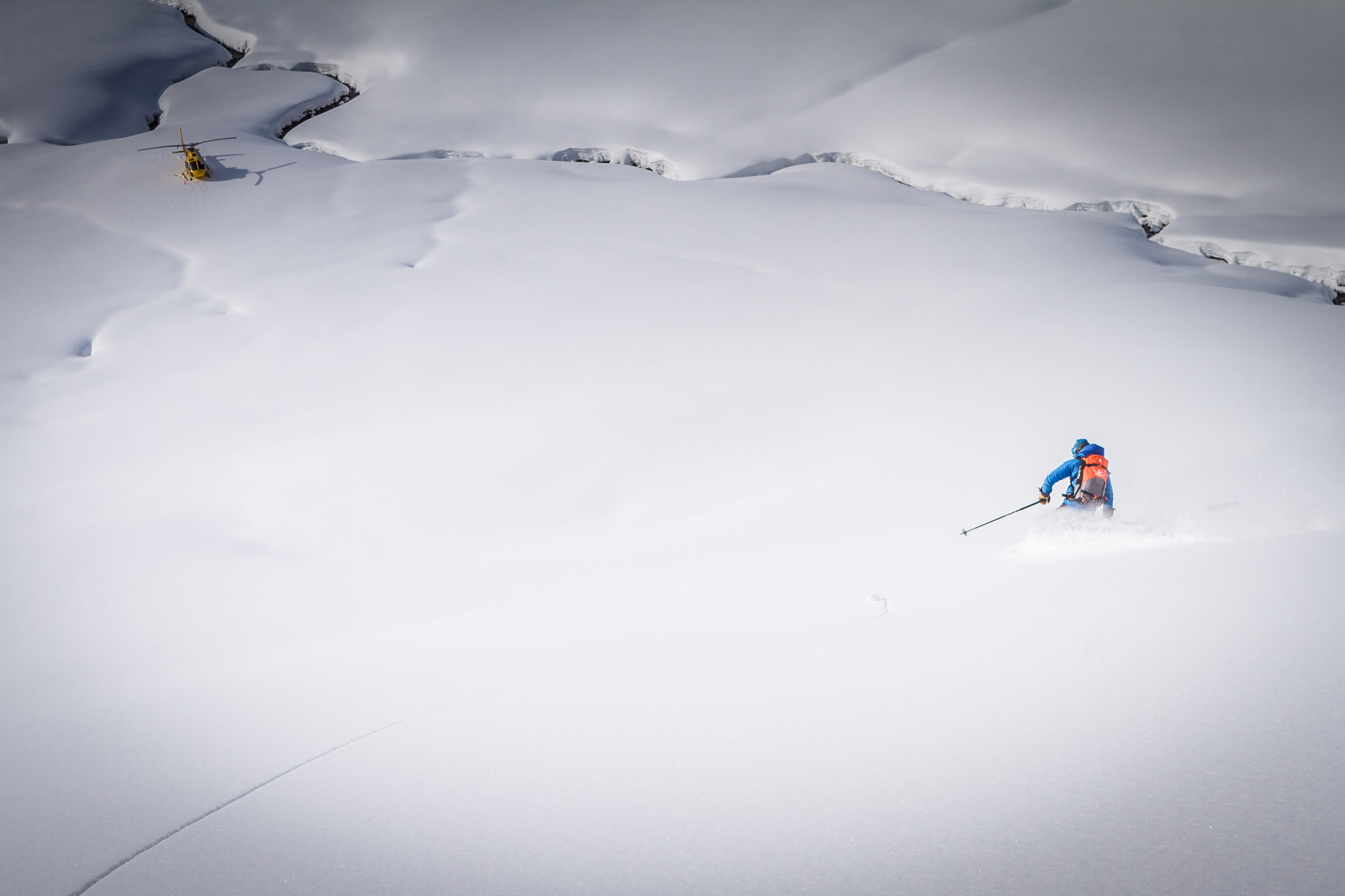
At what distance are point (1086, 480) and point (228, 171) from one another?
9549 millimetres

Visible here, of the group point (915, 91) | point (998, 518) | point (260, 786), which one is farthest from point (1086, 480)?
point (915, 91)

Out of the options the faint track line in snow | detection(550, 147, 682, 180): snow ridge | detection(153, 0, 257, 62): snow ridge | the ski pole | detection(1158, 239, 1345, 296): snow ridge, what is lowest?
the faint track line in snow

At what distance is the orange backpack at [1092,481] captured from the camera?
3.81 meters

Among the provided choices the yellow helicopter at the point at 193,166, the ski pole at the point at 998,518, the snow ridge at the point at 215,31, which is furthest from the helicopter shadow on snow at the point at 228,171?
the ski pole at the point at 998,518

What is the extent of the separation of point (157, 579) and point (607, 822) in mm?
3521

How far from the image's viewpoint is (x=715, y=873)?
1.83 m

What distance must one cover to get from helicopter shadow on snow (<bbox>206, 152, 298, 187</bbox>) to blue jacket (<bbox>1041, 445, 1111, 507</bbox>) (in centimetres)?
881

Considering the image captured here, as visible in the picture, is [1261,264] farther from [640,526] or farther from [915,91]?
[640,526]

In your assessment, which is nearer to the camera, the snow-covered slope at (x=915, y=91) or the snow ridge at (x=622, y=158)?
the snow-covered slope at (x=915, y=91)

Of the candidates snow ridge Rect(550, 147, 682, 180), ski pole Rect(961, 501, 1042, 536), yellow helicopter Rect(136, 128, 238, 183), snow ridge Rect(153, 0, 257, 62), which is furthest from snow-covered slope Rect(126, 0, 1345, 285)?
ski pole Rect(961, 501, 1042, 536)

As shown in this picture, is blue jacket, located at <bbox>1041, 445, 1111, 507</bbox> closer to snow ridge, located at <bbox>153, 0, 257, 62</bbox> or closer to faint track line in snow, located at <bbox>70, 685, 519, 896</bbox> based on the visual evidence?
faint track line in snow, located at <bbox>70, 685, 519, 896</bbox>

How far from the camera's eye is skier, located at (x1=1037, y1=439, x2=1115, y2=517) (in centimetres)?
382

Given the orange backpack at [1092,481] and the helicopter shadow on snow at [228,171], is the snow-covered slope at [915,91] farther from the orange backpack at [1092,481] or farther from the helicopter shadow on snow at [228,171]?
the orange backpack at [1092,481]

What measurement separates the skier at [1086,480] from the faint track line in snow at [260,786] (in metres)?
3.22
